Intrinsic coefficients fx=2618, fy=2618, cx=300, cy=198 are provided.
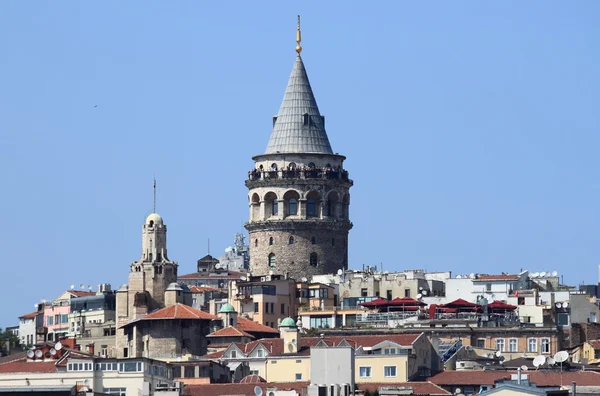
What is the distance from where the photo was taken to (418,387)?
4697 inches

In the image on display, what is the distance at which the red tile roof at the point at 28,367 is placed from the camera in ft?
369

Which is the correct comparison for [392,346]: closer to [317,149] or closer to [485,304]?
[485,304]

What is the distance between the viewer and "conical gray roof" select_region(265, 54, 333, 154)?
168375mm

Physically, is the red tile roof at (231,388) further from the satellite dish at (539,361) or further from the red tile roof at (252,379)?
the satellite dish at (539,361)

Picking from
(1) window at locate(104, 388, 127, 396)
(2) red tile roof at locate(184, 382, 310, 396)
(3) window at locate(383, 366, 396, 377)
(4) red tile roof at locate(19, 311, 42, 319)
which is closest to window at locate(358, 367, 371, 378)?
(3) window at locate(383, 366, 396, 377)

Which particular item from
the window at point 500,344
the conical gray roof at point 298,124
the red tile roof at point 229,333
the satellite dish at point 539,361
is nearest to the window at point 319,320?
the red tile roof at point 229,333

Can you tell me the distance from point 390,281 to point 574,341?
17421mm

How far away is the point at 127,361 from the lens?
111562 mm

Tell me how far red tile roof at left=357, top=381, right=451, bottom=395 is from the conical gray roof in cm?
4766

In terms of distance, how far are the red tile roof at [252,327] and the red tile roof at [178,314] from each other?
190 cm

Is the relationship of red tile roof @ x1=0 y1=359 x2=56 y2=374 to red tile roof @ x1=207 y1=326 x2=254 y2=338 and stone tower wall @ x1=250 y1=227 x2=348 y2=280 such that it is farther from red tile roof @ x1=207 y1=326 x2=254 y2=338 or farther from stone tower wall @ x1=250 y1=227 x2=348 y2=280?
stone tower wall @ x1=250 y1=227 x2=348 y2=280

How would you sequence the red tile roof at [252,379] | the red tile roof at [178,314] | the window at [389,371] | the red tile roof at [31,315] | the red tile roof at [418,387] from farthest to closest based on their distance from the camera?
the red tile roof at [31,315] < the red tile roof at [178,314] < the window at [389,371] < the red tile roof at [252,379] < the red tile roof at [418,387]

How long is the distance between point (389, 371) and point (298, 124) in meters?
43.4

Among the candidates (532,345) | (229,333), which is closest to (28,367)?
(229,333)
